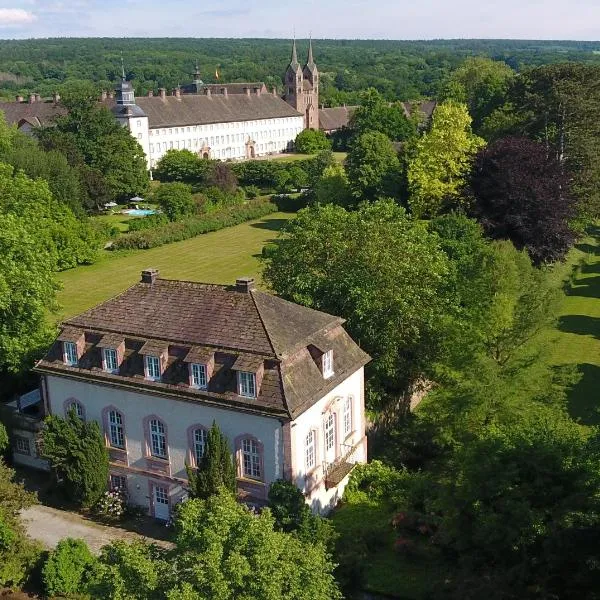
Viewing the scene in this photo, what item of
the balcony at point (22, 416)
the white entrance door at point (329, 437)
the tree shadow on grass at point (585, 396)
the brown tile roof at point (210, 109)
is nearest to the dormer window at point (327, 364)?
the white entrance door at point (329, 437)

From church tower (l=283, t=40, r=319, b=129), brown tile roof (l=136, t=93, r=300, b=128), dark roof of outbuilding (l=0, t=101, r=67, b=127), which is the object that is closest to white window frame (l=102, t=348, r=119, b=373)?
brown tile roof (l=136, t=93, r=300, b=128)

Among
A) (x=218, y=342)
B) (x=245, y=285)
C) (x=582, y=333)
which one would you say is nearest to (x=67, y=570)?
(x=218, y=342)

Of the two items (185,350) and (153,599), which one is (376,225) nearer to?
(185,350)

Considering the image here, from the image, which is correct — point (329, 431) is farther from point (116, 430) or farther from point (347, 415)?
point (116, 430)

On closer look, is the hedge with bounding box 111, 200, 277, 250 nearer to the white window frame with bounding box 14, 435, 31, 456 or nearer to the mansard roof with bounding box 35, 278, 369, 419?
the white window frame with bounding box 14, 435, 31, 456

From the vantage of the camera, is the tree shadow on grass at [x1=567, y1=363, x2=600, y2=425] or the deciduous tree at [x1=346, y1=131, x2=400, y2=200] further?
the deciduous tree at [x1=346, y1=131, x2=400, y2=200]

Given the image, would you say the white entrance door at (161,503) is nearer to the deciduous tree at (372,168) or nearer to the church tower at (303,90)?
the deciduous tree at (372,168)

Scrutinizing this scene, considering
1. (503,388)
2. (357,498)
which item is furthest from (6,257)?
(503,388)
